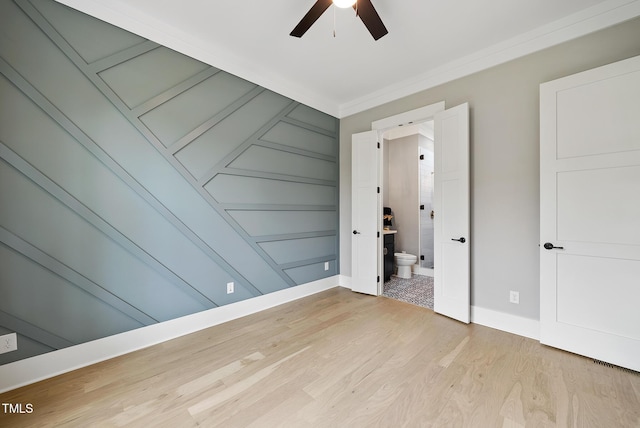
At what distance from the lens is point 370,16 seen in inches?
69.6

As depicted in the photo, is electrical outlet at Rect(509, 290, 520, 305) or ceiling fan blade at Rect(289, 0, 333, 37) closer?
ceiling fan blade at Rect(289, 0, 333, 37)

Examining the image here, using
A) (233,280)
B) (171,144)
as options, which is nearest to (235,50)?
(171,144)

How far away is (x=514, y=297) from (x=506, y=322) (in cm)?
27

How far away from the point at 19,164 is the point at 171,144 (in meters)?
0.98

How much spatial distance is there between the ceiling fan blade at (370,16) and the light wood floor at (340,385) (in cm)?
259

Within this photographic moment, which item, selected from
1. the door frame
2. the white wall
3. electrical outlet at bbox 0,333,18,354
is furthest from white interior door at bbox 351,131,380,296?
electrical outlet at bbox 0,333,18,354

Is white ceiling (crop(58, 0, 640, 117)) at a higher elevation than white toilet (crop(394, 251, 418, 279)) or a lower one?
higher

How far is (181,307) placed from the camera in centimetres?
243

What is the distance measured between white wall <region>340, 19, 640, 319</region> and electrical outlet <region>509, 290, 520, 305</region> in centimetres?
3

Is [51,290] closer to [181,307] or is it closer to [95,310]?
[95,310]

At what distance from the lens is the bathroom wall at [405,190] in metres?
4.90

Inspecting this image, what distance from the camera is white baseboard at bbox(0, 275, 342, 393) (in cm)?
171

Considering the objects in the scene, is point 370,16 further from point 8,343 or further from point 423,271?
point 423,271

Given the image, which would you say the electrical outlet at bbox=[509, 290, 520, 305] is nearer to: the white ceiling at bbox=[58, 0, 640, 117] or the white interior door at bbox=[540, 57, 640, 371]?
the white interior door at bbox=[540, 57, 640, 371]
